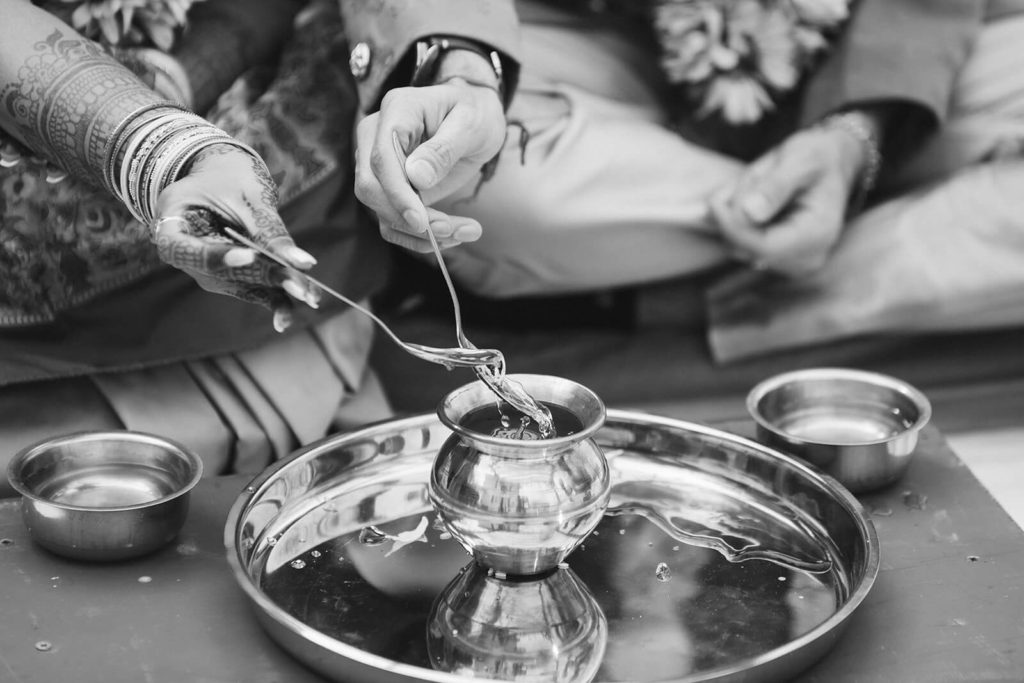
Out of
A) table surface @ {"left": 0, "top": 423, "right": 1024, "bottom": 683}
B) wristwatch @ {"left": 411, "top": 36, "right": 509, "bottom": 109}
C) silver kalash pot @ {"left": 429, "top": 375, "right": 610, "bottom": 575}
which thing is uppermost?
wristwatch @ {"left": 411, "top": 36, "right": 509, "bottom": 109}

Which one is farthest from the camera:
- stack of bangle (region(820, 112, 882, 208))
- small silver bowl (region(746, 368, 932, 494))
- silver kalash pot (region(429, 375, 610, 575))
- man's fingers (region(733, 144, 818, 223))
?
stack of bangle (region(820, 112, 882, 208))

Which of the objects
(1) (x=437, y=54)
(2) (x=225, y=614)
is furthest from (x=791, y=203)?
(2) (x=225, y=614)

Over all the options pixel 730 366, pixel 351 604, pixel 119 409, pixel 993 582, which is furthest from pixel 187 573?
pixel 730 366

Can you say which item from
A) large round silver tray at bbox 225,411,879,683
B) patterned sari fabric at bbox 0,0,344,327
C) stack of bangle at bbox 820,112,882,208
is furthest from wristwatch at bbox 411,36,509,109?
stack of bangle at bbox 820,112,882,208

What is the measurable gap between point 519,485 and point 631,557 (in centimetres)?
20

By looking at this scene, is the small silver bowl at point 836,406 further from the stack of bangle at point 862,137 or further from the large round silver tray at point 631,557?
the stack of bangle at point 862,137

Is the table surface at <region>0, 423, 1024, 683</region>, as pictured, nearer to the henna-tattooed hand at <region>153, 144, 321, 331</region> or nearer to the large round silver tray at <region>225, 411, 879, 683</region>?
the large round silver tray at <region>225, 411, 879, 683</region>

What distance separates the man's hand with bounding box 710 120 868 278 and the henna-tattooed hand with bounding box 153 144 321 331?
0.72 meters

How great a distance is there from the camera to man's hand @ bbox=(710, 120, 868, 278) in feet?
→ 4.97

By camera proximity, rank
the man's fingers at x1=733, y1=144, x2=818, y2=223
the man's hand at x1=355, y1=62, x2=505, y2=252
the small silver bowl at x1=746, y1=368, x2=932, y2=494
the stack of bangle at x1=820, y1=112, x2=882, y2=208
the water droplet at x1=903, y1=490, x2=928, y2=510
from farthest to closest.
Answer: the stack of bangle at x1=820, y1=112, x2=882, y2=208
the man's fingers at x1=733, y1=144, x2=818, y2=223
the small silver bowl at x1=746, y1=368, x2=932, y2=494
the water droplet at x1=903, y1=490, x2=928, y2=510
the man's hand at x1=355, y1=62, x2=505, y2=252

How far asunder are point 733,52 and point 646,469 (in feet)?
2.36

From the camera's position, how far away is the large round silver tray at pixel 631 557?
820 mm

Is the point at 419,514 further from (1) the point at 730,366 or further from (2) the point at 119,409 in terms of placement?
(1) the point at 730,366

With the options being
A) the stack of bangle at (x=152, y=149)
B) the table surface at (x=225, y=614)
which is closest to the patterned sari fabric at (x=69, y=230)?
the stack of bangle at (x=152, y=149)
